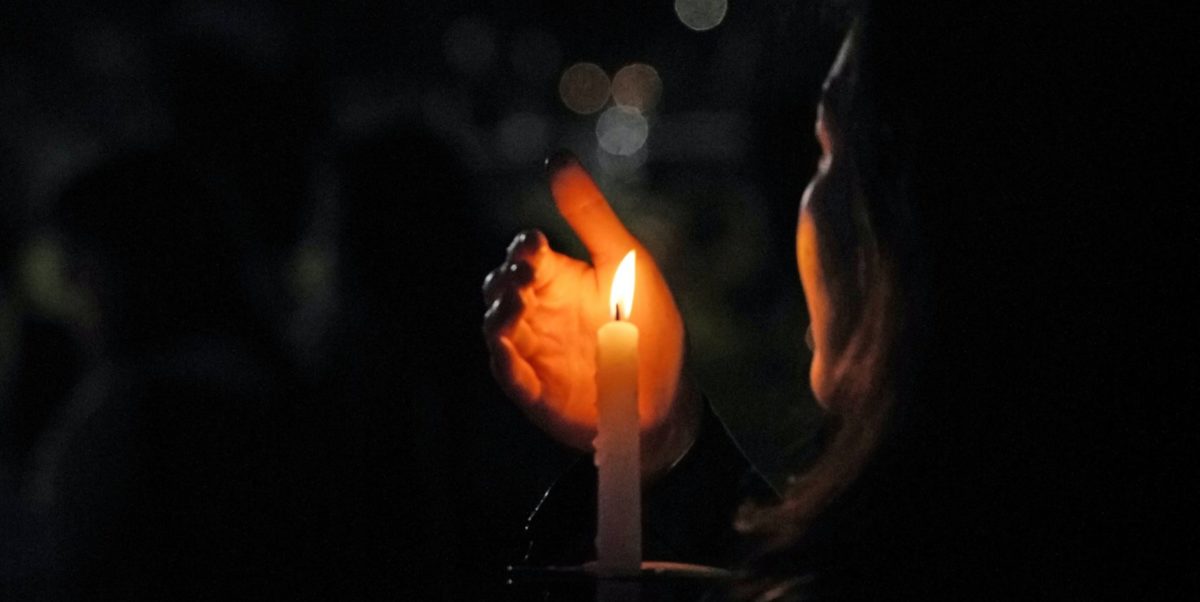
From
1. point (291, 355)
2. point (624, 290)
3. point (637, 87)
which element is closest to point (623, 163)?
point (637, 87)

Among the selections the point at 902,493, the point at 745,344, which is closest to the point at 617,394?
the point at 902,493

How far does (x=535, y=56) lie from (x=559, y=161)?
4.60 meters

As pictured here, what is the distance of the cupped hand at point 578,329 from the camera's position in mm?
1085

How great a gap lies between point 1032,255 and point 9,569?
2.07 meters

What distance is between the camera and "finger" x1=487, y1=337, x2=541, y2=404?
3.50ft

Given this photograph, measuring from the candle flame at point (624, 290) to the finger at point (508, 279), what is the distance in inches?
6.1

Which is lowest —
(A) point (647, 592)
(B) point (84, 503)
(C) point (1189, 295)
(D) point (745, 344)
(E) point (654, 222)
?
(A) point (647, 592)

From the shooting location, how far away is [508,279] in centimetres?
109

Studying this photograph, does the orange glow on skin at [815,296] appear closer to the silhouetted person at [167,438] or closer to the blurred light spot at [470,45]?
the silhouetted person at [167,438]

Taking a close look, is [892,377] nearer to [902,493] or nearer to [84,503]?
[902,493]

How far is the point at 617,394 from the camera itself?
82 cm

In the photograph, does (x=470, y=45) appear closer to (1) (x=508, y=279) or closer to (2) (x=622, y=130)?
(2) (x=622, y=130)

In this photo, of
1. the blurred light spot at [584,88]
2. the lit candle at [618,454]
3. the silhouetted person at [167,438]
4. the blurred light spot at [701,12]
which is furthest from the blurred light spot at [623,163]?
the lit candle at [618,454]

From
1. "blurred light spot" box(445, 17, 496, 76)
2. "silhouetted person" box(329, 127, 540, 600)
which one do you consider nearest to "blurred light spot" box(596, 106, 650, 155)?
"blurred light spot" box(445, 17, 496, 76)
